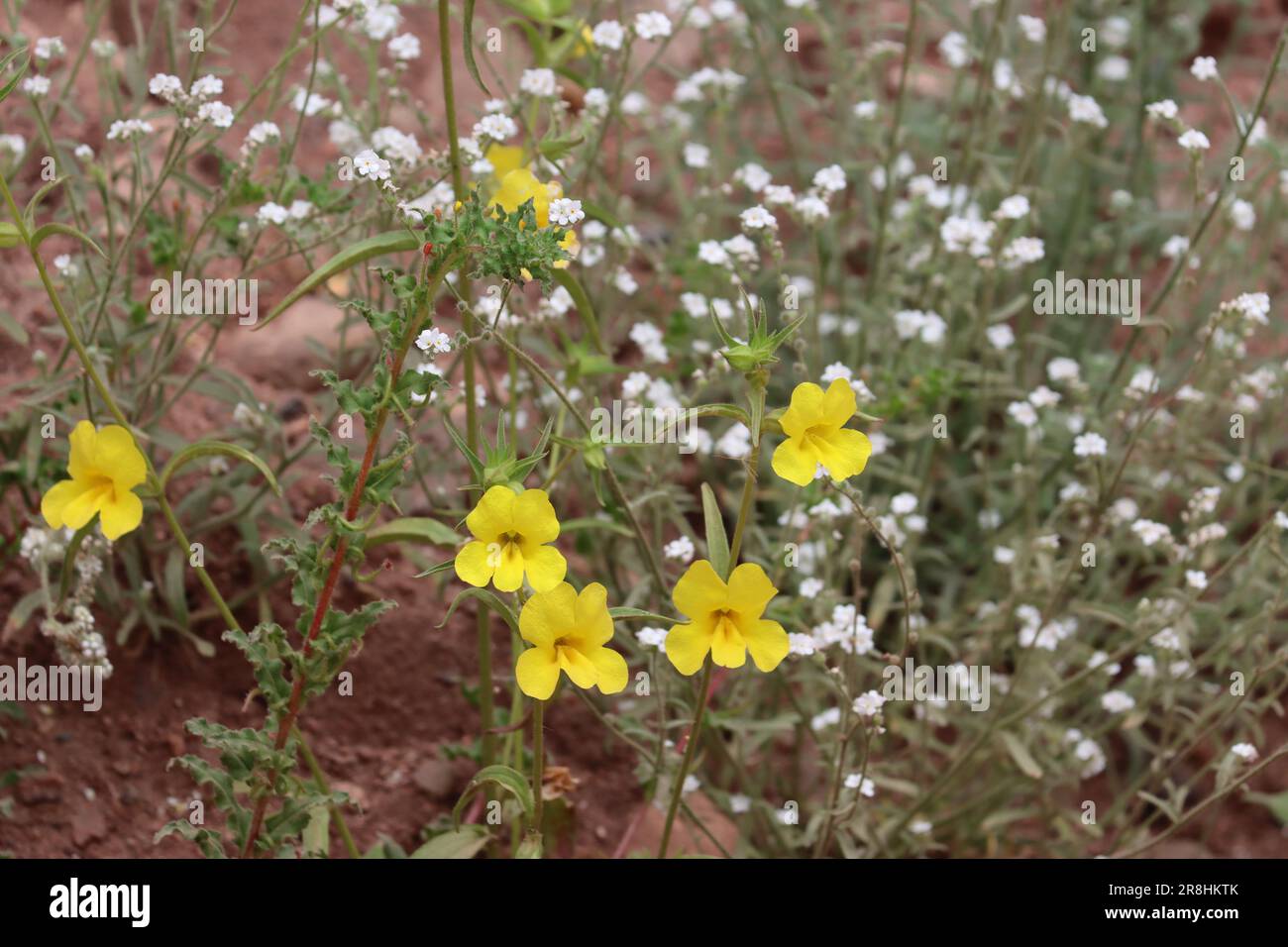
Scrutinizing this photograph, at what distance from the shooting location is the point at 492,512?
1.71 metres

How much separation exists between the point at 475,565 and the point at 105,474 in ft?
1.68

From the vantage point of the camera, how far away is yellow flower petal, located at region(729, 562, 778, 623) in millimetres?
1753

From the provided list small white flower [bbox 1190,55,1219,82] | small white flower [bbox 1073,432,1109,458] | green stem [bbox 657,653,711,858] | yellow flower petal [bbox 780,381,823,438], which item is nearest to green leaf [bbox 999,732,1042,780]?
small white flower [bbox 1073,432,1109,458]

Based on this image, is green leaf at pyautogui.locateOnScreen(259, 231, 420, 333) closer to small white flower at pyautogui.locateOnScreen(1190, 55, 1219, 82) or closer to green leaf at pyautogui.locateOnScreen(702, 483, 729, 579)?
green leaf at pyautogui.locateOnScreen(702, 483, 729, 579)

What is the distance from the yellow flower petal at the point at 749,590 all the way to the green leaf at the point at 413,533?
482 millimetres

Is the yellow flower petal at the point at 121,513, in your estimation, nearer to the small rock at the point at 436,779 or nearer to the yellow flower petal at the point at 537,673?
the yellow flower petal at the point at 537,673

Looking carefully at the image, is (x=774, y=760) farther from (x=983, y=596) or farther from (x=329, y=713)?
(x=329, y=713)

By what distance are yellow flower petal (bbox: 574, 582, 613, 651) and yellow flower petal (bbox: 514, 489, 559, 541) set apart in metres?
0.09

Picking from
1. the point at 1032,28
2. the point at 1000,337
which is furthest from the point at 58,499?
the point at 1032,28

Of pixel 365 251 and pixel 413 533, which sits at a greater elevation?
pixel 365 251

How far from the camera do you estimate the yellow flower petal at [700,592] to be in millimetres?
1755

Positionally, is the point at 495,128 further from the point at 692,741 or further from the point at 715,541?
the point at 692,741

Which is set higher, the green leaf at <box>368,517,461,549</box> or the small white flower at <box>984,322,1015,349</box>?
the small white flower at <box>984,322,1015,349</box>

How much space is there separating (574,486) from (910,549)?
0.81 meters
